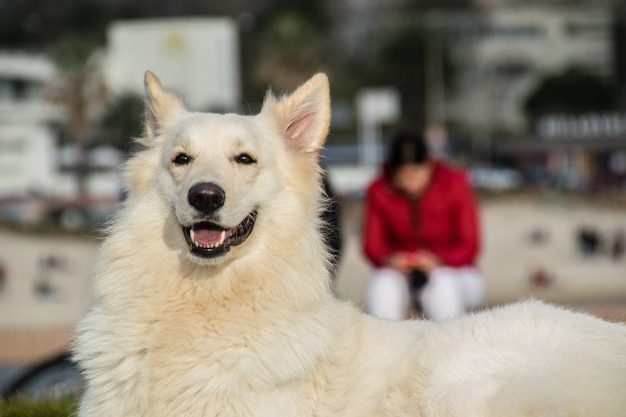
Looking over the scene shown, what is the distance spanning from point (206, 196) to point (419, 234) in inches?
190

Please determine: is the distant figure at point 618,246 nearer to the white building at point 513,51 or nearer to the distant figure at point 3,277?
the distant figure at point 3,277

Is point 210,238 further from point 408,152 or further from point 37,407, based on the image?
point 408,152

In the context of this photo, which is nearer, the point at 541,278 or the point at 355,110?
the point at 541,278

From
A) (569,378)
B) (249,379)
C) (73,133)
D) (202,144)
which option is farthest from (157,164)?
(73,133)

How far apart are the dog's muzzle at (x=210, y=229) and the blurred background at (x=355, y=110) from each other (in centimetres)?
65

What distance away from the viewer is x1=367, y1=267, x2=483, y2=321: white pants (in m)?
9.25

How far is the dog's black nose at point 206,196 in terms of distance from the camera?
5062 millimetres

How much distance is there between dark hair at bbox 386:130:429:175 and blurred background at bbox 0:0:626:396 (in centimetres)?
102

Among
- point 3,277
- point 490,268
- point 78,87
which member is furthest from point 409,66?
point 3,277

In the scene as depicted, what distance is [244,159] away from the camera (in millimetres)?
5480

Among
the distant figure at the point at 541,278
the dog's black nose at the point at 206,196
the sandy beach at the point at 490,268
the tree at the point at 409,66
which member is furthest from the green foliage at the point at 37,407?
the tree at the point at 409,66

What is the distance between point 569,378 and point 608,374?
0.59 feet

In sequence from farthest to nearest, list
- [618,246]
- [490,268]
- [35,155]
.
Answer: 1. [35,155]
2. [618,246]
3. [490,268]

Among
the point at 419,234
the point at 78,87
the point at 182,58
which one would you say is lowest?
the point at 419,234
